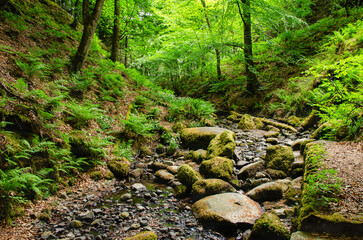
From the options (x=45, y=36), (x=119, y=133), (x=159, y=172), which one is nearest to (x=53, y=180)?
(x=159, y=172)

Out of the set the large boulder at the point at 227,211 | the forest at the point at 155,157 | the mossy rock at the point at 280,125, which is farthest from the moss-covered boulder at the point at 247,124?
the large boulder at the point at 227,211

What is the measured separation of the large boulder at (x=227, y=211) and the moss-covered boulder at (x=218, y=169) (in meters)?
0.84

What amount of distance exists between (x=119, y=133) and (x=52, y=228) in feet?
12.5

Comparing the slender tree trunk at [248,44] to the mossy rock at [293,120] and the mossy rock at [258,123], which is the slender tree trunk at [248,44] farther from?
the mossy rock at [293,120]

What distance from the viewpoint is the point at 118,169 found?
4.98 m

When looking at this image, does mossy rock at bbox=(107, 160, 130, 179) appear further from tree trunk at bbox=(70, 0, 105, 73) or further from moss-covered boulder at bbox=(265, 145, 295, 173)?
tree trunk at bbox=(70, 0, 105, 73)

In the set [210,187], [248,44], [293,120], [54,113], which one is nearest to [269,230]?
[210,187]

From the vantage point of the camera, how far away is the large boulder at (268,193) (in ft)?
12.3

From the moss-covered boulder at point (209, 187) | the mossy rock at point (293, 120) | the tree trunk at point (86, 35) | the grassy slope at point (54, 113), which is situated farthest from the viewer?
the mossy rock at point (293, 120)

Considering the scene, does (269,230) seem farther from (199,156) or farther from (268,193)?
(199,156)

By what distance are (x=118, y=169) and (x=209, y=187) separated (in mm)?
2423

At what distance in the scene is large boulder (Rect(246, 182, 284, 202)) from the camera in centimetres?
374

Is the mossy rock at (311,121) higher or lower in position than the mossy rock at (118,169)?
higher

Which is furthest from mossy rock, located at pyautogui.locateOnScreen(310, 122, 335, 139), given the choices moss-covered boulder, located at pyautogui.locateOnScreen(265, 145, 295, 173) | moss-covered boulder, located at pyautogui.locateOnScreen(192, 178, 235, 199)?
moss-covered boulder, located at pyautogui.locateOnScreen(192, 178, 235, 199)
